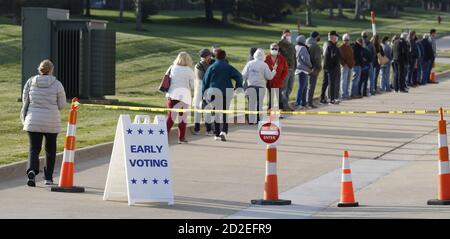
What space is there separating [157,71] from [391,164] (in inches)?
841

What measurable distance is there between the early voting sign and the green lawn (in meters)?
3.04

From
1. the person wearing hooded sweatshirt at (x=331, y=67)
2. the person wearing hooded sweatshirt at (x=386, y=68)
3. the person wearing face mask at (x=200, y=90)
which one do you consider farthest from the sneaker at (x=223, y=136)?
the person wearing hooded sweatshirt at (x=386, y=68)

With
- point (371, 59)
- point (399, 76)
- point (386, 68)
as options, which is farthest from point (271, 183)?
point (399, 76)

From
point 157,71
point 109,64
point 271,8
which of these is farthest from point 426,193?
point 271,8

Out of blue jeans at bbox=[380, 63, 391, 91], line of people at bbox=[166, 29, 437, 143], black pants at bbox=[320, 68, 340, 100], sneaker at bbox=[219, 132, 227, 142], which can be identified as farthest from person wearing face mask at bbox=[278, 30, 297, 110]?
blue jeans at bbox=[380, 63, 391, 91]

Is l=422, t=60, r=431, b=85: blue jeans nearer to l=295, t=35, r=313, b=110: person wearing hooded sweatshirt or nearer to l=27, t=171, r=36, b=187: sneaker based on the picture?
l=295, t=35, r=313, b=110: person wearing hooded sweatshirt

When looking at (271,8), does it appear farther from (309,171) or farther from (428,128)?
(309,171)

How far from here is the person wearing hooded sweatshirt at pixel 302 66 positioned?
90.0 feet

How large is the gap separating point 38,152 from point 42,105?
60cm

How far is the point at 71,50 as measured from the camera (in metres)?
26.4

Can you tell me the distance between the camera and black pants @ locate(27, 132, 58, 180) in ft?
49.5

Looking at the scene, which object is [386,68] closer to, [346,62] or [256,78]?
[346,62]

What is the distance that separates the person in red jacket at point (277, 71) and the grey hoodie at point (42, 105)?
30.6ft
